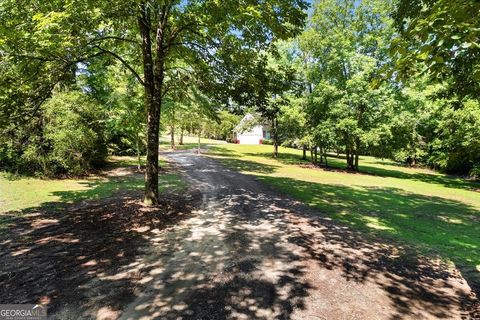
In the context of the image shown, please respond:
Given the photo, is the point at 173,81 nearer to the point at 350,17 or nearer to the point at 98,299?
the point at 98,299

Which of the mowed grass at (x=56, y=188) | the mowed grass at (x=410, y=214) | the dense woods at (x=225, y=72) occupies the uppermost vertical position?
the dense woods at (x=225, y=72)

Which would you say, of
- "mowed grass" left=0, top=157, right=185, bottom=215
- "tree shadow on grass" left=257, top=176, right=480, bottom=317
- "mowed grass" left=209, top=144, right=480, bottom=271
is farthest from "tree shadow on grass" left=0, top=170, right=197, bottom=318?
"mowed grass" left=209, top=144, right=480, bottom=271

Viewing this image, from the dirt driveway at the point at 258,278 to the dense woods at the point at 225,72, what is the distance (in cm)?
361

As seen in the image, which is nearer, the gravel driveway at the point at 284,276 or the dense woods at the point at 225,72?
the gravel driveway at the point at 284,276

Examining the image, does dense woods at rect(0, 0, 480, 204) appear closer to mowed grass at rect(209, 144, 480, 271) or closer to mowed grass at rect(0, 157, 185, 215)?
mowed grass at rect(0, 157, 185, 215)

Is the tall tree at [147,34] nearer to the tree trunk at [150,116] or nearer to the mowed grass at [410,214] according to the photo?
the tree trunk at [150,116]

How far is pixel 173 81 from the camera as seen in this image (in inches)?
522

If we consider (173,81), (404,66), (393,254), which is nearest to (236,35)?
(173,81)

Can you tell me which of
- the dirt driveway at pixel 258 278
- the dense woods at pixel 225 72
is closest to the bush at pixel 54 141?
the dense woods at pixel 225 72

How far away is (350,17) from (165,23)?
91.3 feet

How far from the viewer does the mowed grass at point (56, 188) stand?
33.7 feet

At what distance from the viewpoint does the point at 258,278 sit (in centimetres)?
550

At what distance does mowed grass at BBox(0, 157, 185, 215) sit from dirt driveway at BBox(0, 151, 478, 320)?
412 centimetres

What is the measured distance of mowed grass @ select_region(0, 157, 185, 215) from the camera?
33.7 feet
